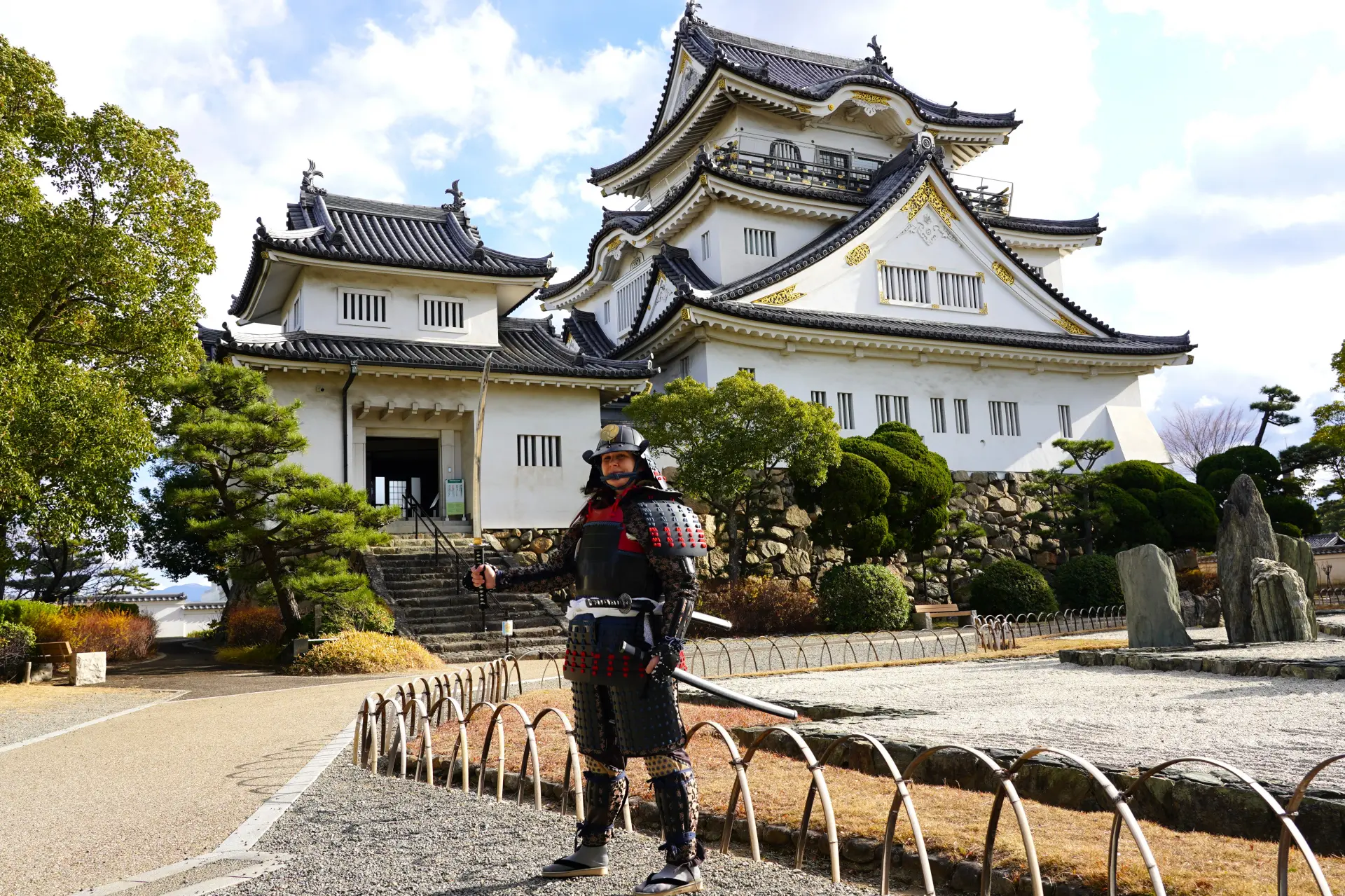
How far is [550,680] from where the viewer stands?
1343 cm

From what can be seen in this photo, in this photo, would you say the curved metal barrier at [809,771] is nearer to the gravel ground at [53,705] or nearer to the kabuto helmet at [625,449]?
the kabuto helmet at [625,449]

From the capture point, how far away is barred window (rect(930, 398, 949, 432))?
27141mm

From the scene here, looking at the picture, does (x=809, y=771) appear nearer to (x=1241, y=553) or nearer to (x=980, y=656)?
(x=980, y=656)

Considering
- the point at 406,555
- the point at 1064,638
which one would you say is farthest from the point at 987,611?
the point at 406,555

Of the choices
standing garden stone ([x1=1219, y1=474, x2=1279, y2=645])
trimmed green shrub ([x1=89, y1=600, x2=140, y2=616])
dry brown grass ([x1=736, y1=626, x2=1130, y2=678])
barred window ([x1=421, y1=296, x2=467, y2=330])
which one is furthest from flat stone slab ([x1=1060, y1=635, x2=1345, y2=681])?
trimmed green shrub ([x1=89, y1=600, x2=140, y2=616])

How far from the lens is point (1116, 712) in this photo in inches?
329

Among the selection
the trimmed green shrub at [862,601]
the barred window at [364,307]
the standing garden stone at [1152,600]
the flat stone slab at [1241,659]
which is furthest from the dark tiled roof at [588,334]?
→ the flat stone slab at [1241,659]

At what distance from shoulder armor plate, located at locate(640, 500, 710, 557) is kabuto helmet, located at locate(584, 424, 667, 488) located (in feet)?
0.57

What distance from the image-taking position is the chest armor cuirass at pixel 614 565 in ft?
15.3

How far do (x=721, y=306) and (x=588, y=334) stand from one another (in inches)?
361

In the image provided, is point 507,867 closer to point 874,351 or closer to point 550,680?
point 550,680

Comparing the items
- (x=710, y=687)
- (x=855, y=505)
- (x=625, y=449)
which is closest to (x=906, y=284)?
(x=855, y=505)

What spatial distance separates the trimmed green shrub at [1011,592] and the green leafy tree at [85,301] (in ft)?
55.9

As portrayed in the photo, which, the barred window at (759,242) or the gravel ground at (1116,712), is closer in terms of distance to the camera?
the gravel ground at (1116,712)
